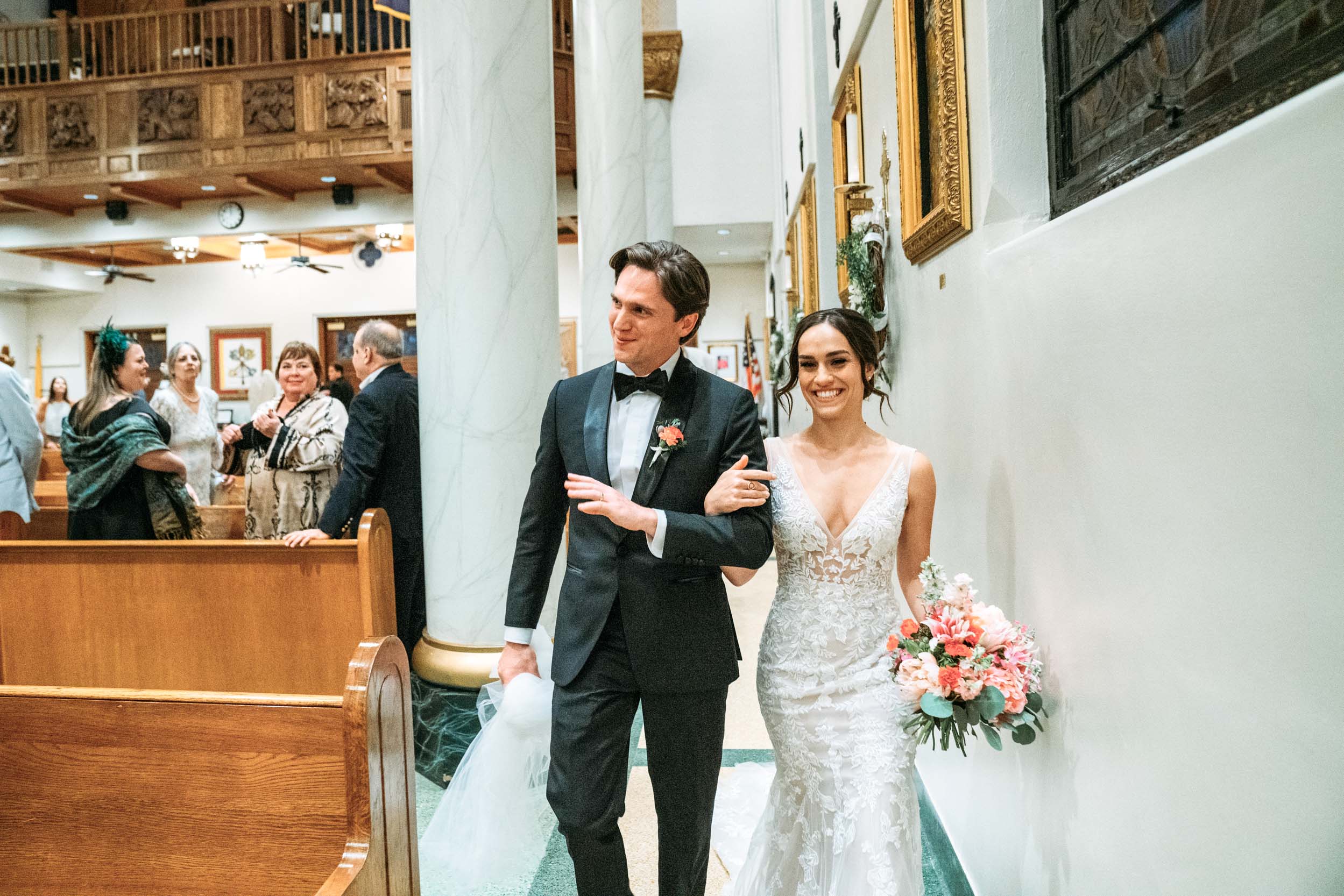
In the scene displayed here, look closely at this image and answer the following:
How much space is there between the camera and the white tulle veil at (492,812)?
2.76 meters

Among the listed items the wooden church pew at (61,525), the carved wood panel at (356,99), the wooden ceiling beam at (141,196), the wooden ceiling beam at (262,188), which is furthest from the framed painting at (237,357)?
the wooden church pew at (61,525)

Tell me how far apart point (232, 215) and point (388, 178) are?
287cm

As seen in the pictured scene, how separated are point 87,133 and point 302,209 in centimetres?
279

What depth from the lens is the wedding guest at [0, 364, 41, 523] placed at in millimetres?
5207

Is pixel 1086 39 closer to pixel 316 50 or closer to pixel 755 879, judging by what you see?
pixel 755 879

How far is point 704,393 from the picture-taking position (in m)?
2.33

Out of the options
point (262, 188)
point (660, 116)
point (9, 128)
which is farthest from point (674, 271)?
point (9, 128)

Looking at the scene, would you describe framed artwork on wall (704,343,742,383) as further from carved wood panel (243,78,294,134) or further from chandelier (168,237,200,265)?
chandelier (168,237,200,265)

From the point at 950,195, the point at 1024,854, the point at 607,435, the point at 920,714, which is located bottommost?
the point at 1024,854

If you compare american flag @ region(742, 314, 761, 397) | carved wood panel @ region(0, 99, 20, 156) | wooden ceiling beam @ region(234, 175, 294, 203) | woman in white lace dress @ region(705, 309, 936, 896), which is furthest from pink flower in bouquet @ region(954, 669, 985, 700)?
carved wood panel @ region(0, 99, 20, 156)

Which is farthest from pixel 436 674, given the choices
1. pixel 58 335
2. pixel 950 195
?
pixel 58 335

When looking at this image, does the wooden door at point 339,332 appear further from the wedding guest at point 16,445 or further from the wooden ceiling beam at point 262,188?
the wedding guest at point 16,445

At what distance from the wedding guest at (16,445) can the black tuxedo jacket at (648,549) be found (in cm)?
436

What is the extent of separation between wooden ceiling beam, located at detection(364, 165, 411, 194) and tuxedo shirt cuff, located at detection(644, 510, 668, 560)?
11.1 m
